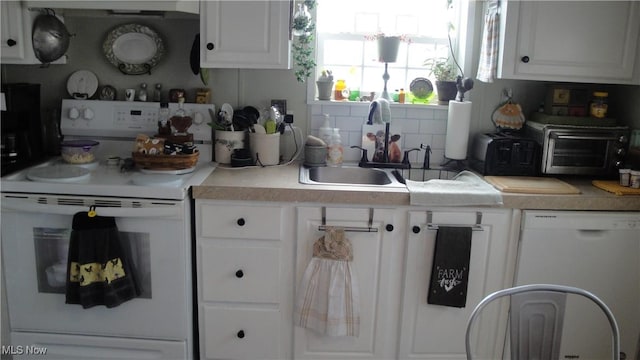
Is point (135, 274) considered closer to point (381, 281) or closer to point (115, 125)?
point (115, 125)

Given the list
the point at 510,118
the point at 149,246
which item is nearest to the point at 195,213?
the point at 149,246

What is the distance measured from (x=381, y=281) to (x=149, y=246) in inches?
40.3

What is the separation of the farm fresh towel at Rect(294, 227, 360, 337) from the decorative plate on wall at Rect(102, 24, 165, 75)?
4.34 ft

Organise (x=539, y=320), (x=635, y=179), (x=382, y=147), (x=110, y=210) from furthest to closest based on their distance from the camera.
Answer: (x=382, y=147), (x=635, y=179), (x=110, y=210), (x=539, y=320)

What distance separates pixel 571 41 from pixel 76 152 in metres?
2.39

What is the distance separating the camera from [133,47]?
2824mm

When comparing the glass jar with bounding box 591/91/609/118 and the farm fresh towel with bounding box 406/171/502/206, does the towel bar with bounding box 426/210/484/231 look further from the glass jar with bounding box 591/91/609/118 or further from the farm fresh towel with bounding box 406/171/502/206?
the glass jar with bounding box 591/91/609/118

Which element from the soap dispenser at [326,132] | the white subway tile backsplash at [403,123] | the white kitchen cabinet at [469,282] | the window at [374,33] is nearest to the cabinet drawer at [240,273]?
the white kitchen cabinet at [469,282]

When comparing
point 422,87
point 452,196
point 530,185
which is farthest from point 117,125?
point 530,185

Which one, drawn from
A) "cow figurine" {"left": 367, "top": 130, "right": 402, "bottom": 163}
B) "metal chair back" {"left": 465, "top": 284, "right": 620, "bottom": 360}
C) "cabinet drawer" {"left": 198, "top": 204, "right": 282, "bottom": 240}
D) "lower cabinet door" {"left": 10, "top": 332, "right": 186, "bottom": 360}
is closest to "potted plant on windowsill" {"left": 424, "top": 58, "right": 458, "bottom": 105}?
"cow figurine" {"left": 367, "top": 130, "right": 402, "bottom": 163}

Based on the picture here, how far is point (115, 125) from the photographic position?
283 cm

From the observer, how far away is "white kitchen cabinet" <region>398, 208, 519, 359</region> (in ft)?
7.85

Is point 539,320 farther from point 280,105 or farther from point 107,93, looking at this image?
point 107,93

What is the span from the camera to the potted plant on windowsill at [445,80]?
2914mm
